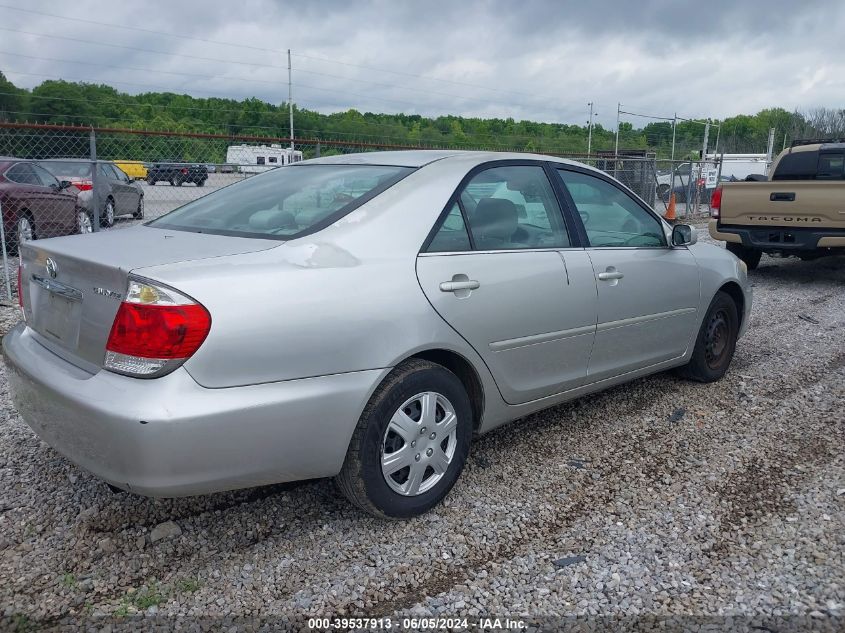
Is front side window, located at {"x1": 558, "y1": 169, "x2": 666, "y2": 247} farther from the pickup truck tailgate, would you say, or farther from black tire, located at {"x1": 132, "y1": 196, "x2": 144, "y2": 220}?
black tire, located at {"x1": 132, "y1": 196, "x2": 144, "y2": 220}

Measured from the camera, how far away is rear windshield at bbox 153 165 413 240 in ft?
10.0

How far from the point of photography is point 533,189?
385cm

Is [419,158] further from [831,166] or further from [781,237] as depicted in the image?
[831,166]

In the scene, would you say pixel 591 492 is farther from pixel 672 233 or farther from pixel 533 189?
pixel 672 233

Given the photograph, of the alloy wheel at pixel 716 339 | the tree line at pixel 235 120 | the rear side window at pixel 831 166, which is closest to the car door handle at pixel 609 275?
the alloy wheel at pixel 716 339

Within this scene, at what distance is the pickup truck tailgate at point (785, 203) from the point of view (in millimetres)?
8766

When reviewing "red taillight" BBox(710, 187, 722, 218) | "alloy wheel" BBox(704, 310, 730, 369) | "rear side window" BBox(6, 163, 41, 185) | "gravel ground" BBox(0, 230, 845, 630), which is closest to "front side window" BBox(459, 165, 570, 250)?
"gravel ground" BBox(0, 230, 845, 630)

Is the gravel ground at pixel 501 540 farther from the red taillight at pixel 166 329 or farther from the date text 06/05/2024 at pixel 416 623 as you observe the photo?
the red taillight at pixel 166 329

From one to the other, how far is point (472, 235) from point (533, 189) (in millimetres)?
696

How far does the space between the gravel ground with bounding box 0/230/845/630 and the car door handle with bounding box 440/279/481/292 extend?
100cm

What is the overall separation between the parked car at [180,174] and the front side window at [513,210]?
21.6 feet

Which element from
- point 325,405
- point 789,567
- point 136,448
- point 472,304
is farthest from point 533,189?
point 136,448

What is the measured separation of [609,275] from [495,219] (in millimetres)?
834

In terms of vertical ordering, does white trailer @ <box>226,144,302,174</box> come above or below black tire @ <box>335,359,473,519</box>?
above
